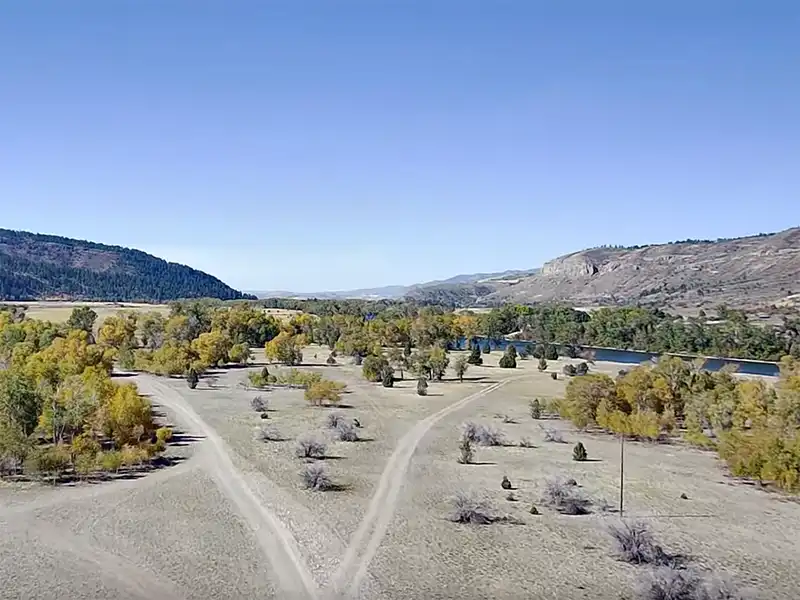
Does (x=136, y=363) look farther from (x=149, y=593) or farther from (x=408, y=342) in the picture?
(x=149, y=593)

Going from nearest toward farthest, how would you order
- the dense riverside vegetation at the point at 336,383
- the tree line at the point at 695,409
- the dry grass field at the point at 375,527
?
1. the dry grass field at the point at 375,527
2. the dense riverside vegetation at the point at 336,383
3. the tree line at the point at 695,409

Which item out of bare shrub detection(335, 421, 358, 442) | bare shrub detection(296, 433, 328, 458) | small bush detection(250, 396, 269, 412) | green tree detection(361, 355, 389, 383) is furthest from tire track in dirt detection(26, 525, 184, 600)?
green tree detection(361, 355, 389, 383)

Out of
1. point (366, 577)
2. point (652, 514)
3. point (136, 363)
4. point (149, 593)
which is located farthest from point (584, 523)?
point (136, 363)

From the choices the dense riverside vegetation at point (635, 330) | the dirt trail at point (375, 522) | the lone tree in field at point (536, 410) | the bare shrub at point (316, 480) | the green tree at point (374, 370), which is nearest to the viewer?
the dirt trail at point (375, 522)

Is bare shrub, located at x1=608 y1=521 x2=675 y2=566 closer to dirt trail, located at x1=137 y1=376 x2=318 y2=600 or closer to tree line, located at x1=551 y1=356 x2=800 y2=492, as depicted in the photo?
dirt trail, located at x1=137 y1=376 x2=318 y2=600

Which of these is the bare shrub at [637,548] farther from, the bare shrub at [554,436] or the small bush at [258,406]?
the small bush at [258,406]

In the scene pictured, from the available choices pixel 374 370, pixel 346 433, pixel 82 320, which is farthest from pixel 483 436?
pixel 82 320

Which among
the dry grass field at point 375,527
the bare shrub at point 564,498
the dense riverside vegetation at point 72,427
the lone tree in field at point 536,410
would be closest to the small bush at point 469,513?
the dry grass field at point 375,527
